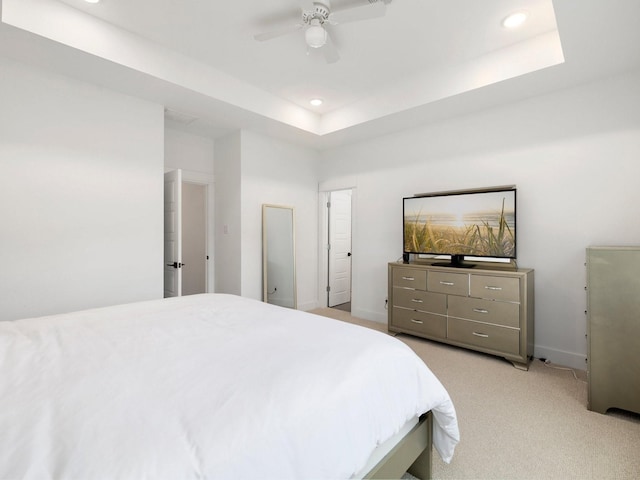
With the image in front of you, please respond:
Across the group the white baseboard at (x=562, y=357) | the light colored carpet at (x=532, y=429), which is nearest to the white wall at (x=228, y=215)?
the light colored carpet at (x=532, y=429)

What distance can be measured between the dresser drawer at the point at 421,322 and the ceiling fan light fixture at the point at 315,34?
2846 mm

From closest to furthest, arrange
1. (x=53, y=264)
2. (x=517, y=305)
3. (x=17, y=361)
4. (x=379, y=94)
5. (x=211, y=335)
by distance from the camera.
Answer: (x=17, y=361) < (x=211, y=335) < (x=53, y=264) < (x=517, y=305) < (x=379, y=94)

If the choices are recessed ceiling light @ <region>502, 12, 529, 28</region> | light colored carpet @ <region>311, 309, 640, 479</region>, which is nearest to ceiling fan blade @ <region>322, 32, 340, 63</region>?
recessed ceiling light @ <region>502, 12, 529, 28</region>

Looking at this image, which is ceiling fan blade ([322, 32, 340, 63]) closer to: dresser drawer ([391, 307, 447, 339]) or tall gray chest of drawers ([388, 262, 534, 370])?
tall gray chest of drawers ([388, 262, 534, 370])

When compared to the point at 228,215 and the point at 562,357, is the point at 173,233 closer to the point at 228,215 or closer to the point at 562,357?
the point at 228,215

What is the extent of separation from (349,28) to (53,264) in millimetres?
3173

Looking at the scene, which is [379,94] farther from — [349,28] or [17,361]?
→ [17,361]

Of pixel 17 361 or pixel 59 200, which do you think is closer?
pixel 17 361

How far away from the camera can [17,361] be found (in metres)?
1.25

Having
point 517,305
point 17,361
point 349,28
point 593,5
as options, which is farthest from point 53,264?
point 593,5

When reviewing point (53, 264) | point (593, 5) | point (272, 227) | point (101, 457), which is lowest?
point (101, 457)

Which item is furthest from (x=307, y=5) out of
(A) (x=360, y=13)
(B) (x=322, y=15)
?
(A) (x=360, y=13)

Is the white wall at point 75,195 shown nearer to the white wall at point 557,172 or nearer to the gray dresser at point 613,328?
the white wall at point 557,172

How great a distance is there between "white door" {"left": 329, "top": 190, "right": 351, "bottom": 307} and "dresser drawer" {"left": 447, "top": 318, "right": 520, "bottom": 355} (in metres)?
2.30
